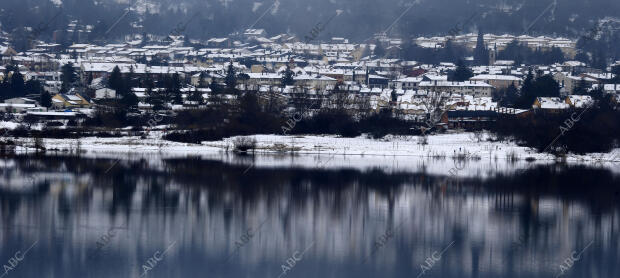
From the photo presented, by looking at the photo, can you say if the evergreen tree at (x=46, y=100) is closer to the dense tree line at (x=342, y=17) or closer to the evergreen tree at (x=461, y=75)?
the evergreen tree at (x=461, y=75)

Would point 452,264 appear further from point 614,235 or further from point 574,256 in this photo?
point 614,235

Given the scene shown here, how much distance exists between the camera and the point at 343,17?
9262 centimetres

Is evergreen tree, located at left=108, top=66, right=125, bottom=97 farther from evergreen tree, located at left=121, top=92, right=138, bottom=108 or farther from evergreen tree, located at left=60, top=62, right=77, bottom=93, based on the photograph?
evergreen tree, located at left=121, top=92, right=138, bottom=108

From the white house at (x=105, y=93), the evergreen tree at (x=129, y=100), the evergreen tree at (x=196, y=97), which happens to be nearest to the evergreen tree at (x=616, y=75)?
the evergreen tree at (x=196, y=97)

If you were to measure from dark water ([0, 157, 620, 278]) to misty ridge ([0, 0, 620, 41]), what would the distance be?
63040 mm

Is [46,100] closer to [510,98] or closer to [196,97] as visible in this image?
[196,97]

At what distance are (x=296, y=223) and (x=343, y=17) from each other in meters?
78.8

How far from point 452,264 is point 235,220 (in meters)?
4.19

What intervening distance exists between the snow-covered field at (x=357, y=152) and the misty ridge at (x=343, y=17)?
54790 mm

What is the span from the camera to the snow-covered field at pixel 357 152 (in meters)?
24.2

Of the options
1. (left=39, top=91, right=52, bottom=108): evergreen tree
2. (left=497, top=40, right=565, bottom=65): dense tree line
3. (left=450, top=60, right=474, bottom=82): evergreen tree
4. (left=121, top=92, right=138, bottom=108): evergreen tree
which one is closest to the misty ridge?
(left=497, top=40, right=565, bottom=65): dense tree line

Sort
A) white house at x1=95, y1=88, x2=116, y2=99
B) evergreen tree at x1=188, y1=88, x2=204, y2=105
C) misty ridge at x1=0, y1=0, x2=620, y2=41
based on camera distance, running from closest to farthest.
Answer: evergreen tree at x1=188, y1=88, x2=204, y2=105
white house at x1=95, y1=88, x2=116, y2=99
misty ridge at x1=0, y1=0, x2=620, y2=41

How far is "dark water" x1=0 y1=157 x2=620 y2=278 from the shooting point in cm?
1213

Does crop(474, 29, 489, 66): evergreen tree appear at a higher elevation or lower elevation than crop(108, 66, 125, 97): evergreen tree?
higher
